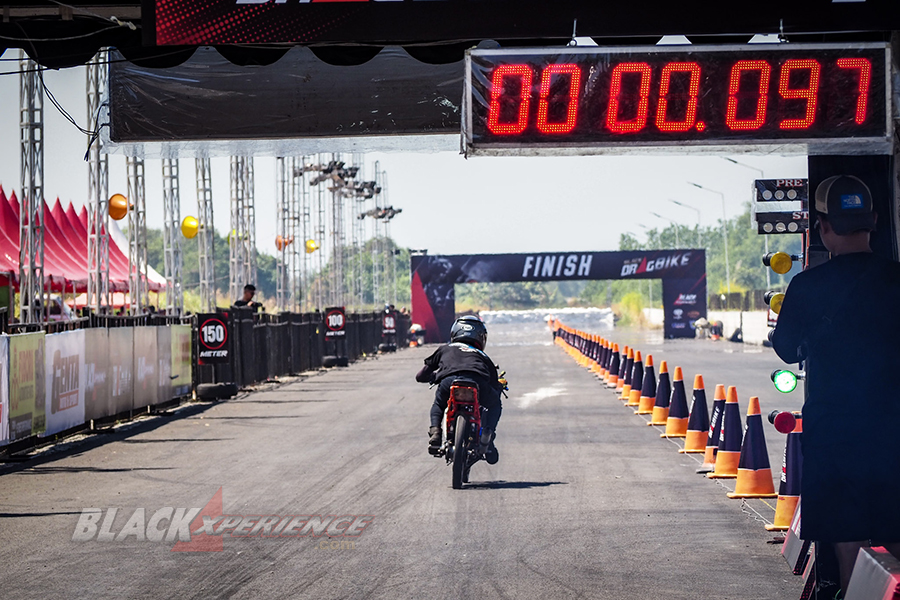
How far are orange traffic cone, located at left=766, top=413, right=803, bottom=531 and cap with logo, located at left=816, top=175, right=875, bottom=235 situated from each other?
329cm

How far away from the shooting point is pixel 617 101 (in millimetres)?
8094

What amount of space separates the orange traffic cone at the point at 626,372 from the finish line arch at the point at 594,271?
151ft

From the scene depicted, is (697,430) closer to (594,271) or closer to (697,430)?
Answer: (697,430)

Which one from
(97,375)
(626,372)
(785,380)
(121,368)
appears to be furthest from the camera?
(626,372)

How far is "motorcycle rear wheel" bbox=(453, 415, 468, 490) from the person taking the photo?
1175 cm

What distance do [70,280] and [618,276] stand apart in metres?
39.2

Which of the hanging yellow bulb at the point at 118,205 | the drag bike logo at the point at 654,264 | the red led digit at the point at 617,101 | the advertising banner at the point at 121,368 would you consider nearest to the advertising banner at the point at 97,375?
the advertising banner at the point at 121,368

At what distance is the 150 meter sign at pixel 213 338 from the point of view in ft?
81.3

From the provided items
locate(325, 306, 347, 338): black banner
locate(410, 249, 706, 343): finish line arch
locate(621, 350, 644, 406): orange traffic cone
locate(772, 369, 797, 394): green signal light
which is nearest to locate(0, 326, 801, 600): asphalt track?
locate(772, 369, 797, 394): green signal light

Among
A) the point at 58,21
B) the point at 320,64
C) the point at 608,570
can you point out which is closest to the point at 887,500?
A: the point at 608,570

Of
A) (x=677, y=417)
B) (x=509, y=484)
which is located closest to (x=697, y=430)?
(x=677, y=417)

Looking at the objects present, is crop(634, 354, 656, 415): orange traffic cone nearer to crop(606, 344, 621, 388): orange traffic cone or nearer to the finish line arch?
crop(606, 344, 621, 388): orange traffic cone

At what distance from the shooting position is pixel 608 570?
7.98m

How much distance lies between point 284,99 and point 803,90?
3.83 meters
